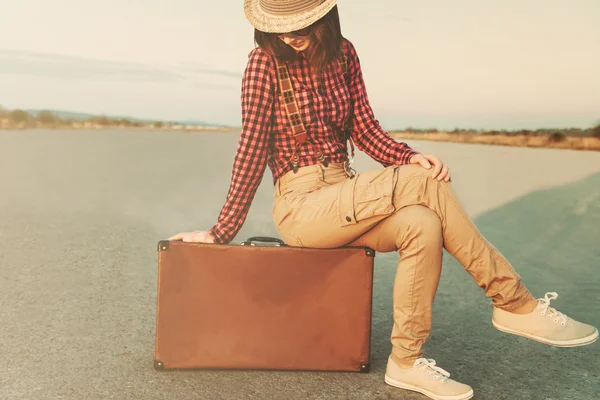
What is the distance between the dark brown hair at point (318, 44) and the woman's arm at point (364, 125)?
0.20 metres

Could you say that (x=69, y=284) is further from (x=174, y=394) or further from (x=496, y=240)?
(x=496, y=240)

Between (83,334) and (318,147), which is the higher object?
(318,147)

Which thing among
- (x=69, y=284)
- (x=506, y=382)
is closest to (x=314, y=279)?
(x=506, y=382)

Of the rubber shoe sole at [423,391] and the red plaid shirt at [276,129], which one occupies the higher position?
the red plaid shirt at [276,129]

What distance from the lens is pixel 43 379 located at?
2.71 meters

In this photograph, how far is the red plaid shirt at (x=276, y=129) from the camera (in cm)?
284

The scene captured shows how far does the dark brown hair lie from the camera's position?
9.29 ft

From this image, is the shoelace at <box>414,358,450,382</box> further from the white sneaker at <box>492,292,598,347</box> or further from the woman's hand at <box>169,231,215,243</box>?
the woman's hand at <box>169,231,215,243</box>

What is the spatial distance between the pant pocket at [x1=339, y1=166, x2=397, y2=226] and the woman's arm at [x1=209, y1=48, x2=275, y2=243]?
1.40ft

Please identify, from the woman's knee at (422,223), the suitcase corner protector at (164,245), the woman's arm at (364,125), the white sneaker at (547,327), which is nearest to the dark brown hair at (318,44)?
the woman's arm at (364,125)

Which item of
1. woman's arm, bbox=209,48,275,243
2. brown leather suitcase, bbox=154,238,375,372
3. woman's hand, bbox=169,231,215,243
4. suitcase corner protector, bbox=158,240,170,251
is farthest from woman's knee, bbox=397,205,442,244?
suitcase corner protector, bbox=158,240,170,251

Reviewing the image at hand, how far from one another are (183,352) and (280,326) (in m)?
0.40

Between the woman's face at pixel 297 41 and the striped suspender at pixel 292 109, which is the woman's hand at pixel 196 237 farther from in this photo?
the woman's face at pixel 297 41

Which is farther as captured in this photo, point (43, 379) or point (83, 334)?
point (83, 334)
